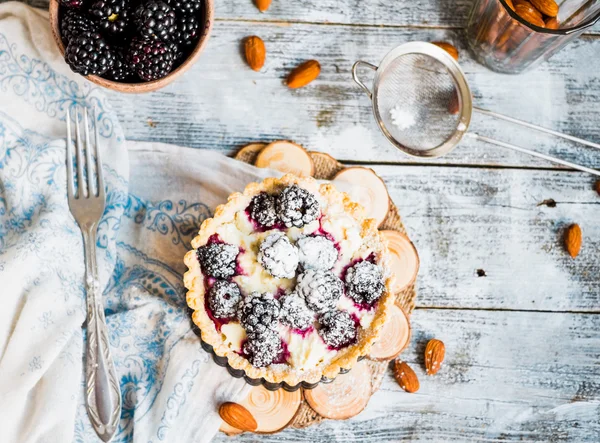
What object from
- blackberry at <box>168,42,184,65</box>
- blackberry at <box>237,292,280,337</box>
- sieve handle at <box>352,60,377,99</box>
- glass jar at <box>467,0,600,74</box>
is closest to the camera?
blackberry at <box>237,292,280,337</box>

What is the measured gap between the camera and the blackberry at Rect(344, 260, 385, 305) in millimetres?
1349

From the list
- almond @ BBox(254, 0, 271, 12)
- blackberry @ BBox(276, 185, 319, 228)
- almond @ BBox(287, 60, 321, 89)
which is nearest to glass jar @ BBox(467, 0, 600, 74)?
almond @ BBox(287, 60, 321, 89)

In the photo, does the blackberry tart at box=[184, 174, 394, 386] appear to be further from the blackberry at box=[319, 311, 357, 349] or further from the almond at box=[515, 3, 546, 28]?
the almond at box=[515, 3, 546, 28]

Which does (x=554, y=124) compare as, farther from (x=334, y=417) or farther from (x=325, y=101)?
(x=334, y=417)

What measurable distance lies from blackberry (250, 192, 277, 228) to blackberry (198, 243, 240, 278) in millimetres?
88

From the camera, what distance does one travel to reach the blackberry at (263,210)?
1373 millimetres

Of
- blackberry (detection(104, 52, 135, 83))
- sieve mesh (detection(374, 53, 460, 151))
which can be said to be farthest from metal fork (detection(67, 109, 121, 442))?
sieve mesh (detection(374, 53, 460, 151))

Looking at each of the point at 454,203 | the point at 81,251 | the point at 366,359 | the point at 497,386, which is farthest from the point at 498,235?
the point at 81,251

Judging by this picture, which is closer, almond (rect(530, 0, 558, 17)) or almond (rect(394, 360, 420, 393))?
almond (rect(530, 0, 558, 17))

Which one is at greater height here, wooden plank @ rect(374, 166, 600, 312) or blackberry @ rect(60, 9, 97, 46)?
blackberry @ rect(60, 9, 97, 46)

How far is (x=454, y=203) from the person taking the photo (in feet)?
5.74

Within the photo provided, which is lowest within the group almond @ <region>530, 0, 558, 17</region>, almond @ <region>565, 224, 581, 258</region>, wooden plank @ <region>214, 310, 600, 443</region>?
wooden plank @ <region>214, 310, 600, 443</region>

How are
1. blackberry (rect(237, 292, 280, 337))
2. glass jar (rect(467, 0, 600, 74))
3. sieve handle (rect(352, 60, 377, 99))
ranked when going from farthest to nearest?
sieve handle (rect(352, 60, 377, 99))
glass jar (rect(467, 0, 600, 74))
blackberry (rect(237, 292, 280, 337))

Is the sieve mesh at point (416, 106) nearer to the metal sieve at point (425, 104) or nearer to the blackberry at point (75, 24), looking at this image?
the metal sieve at point (425, 104)
